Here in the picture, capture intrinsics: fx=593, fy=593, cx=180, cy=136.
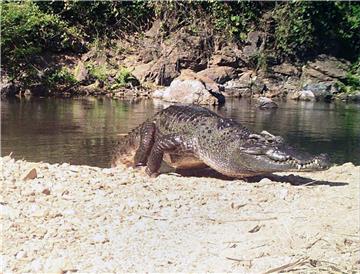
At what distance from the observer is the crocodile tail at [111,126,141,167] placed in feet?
21.8

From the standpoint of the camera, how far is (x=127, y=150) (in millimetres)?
6801

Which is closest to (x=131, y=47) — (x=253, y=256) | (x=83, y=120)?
(x=83, y=120)

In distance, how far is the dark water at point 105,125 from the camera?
812 cm

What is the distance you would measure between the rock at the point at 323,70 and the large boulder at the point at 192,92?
190 inches

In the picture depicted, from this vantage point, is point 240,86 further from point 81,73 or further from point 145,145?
point 145,145

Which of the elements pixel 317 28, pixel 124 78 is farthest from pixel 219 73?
pixel 317 28

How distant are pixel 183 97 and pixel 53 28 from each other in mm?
6364

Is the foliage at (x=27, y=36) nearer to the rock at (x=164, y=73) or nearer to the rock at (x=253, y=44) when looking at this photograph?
the rock at (x=164, y=73)

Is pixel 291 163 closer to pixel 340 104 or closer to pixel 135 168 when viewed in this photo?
pixel 135 168

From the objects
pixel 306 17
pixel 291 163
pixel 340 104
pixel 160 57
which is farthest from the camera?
pixel 306 17

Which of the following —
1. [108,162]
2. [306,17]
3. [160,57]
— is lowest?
[108,162]

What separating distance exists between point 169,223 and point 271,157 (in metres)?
1.63

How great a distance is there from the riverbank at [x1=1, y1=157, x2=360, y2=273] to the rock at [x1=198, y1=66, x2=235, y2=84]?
1352cm

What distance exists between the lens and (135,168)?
20.4ft
